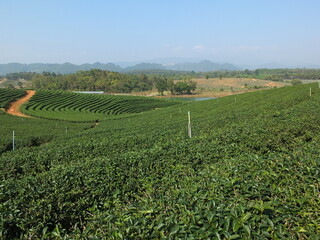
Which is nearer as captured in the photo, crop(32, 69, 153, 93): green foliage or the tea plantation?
the tea plantation

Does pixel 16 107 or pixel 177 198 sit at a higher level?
pixel 177 198

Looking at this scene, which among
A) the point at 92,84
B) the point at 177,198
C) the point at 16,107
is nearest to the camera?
the point at 177,198

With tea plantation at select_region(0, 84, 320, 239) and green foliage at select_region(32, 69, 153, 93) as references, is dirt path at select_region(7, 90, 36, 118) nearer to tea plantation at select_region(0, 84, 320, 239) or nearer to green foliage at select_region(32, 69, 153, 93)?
tea plantation at select_region(0, 84, 320, 239)

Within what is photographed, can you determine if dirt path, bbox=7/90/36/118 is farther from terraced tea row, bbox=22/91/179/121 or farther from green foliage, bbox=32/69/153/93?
green foliage, bbox=32/69/153/93

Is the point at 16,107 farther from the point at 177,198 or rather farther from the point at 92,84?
the point at 92,84

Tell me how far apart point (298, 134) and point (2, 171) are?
10.5 metres

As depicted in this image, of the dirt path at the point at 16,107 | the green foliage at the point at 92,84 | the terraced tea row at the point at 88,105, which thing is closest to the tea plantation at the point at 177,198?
the terraced tea row at the point at 88,105

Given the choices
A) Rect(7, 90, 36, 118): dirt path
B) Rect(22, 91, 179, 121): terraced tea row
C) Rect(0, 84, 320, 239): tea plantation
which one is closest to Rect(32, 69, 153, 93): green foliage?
Rect(22, 91, 179, 121): terraced tea row

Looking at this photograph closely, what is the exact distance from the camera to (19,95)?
6044cm

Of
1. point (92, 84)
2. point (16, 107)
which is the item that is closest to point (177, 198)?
point (16, 107)

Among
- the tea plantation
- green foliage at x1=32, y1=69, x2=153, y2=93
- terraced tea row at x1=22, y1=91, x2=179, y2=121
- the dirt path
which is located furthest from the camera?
green foliage at x1=32, y1=69, x2=153, y2=93

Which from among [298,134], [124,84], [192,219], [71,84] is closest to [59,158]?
[192,219]

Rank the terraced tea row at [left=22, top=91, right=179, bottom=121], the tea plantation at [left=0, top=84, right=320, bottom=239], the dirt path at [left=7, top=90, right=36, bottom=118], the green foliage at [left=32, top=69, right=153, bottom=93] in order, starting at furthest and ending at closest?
the green foliage at [left=32, top=69, right=153, bottom=93], the terraced tea row at [left=22, top=91, right=179, bottom=121], the dirt path at [left=7, top=90, right=36, bottom=118], the tea plantation at [left=0, top=84, right=320, bottom=239]

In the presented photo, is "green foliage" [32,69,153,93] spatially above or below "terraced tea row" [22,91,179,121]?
above
